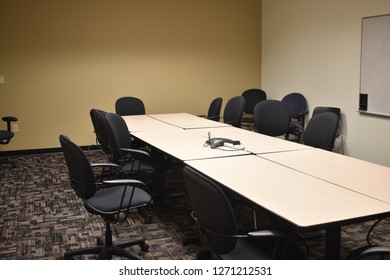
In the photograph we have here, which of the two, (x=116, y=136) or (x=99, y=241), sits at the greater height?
(x=116, y=136)

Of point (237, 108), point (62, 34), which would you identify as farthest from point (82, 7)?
point (237, 108)

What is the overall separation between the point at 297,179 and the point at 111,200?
1.24 meters

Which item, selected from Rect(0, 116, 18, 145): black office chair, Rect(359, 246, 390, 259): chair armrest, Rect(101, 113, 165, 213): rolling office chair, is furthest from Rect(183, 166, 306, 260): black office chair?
Rect(0, 116, 18, 145): black office chair

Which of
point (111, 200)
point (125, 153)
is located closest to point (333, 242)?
point (111, 200)

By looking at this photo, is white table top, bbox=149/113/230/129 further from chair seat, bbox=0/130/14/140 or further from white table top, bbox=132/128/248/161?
chair seat, bbox=0/130/14/140

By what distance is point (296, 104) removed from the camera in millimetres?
6742

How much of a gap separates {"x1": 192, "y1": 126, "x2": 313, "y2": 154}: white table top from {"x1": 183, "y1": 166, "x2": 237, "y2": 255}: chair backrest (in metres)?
1.42

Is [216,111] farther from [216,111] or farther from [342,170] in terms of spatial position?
[342,170]

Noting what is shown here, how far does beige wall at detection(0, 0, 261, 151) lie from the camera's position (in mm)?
6531

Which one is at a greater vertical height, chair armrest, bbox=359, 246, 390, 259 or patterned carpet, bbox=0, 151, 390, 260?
chair armrest, bbox=359, 246, 390, 259

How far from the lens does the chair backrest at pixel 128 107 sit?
20.4 feet

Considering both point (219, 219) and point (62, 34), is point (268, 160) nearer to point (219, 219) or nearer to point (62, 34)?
point (219, 219)

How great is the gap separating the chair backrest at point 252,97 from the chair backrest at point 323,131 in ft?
11.0

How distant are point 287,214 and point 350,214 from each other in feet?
0.96
